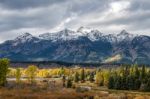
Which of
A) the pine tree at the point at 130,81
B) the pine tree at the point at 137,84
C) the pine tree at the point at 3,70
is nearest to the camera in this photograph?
the pine tree at the point at 3,70

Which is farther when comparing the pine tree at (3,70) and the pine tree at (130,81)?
the pine tree at (130,81)

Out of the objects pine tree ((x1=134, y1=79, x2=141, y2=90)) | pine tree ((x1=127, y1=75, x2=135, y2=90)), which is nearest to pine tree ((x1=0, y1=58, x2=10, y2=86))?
pine tree ((x1=127, y1=75, x2=135, y2=90))

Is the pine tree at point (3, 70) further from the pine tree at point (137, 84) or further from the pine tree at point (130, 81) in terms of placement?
the pine tree at point (137, 84)

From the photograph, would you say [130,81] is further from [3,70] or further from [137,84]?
[3,70]

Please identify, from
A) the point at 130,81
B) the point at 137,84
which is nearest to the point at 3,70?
the point at 130,81

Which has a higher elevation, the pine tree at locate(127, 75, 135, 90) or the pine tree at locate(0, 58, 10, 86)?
the pine tree at locate(0, 58, 10, 86)

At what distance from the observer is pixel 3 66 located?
17650 cm

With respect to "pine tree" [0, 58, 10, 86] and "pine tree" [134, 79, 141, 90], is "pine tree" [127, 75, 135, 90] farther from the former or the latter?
"pine tree" [0, 58, 10, 86]

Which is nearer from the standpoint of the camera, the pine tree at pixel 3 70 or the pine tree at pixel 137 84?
the pine tree at pixel 3 70

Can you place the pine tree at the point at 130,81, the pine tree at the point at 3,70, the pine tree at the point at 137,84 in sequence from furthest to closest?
the pine tree at the point at 130,81, the pine tree at the point at 137,84, the pine tree at the point at 3,70

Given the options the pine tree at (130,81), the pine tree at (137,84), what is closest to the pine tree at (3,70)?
the pine tree at (130,81)

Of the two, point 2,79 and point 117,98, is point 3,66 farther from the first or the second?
point 117,98

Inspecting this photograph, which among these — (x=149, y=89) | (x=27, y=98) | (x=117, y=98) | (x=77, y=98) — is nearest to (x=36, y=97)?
(x=27, y=98)

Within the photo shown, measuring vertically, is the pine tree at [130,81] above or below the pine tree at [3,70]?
below
